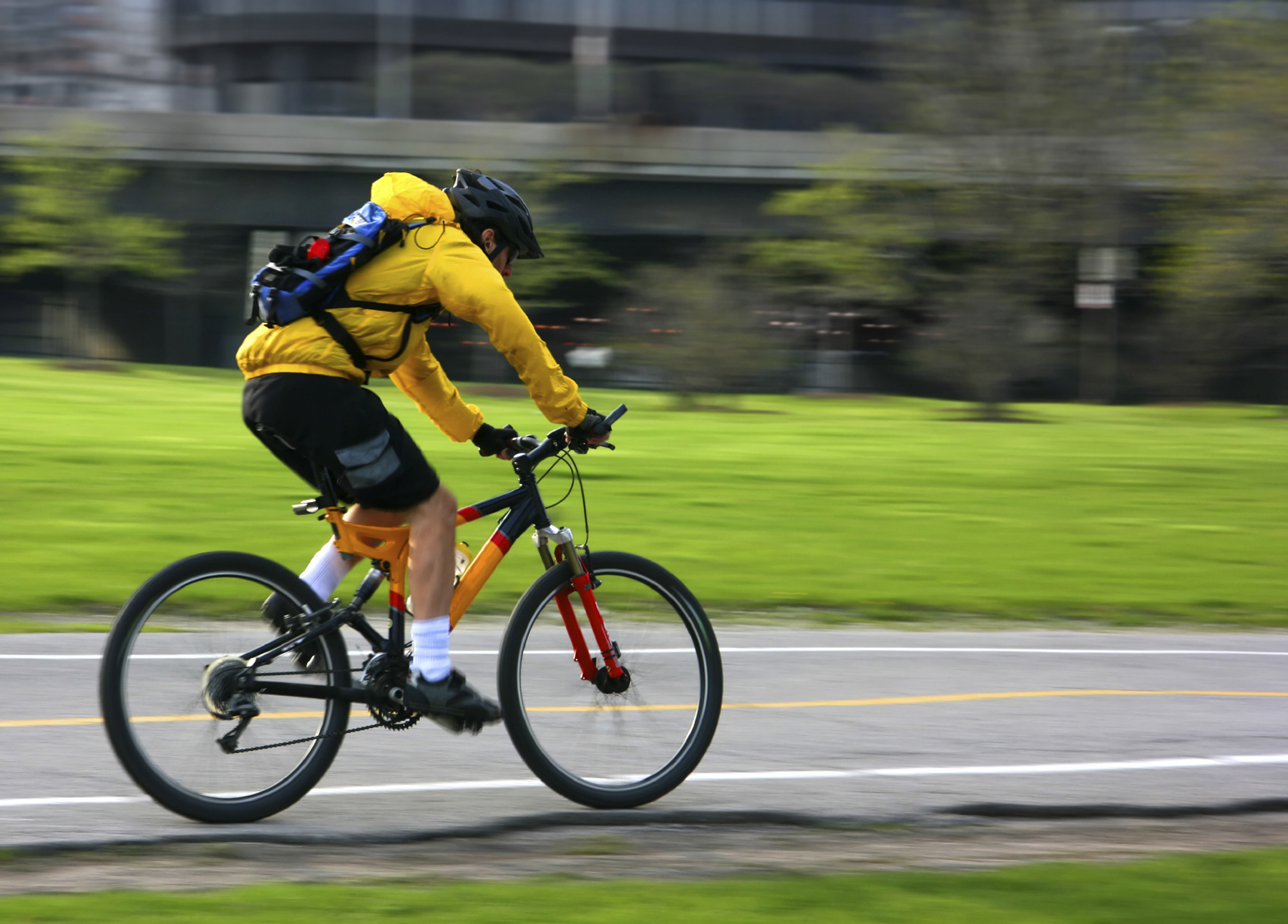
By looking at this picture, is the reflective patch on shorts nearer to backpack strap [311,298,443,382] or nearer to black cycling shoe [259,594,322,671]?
backpack strap [311,298,443,382]

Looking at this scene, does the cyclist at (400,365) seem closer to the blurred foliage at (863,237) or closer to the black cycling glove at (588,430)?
the black cycling glove at (588,430)

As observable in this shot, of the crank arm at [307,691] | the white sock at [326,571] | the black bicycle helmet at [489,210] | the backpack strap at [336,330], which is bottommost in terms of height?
the crank arm at [307,691]

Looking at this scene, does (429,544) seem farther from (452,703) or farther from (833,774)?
(833,774)

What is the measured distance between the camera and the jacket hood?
4.75m

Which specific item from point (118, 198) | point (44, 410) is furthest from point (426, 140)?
point (44, 410)

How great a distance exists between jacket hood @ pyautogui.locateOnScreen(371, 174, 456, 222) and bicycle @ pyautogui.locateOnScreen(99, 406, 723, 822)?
0.80m

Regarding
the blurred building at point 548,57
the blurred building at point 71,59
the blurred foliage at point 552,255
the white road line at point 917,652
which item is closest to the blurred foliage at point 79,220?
the blurred building at point 71,59

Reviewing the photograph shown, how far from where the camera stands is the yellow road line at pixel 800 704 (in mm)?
4859

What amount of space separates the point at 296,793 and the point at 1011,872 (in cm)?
216

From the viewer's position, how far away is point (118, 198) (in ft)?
121

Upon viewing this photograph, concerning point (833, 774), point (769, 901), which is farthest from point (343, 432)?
point (833, 774)

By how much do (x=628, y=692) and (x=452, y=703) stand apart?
64 cm

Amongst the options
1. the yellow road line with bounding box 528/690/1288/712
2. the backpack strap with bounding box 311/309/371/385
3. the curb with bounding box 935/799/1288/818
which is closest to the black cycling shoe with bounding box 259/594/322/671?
the backpack strap with bounding box 311/309/371/385

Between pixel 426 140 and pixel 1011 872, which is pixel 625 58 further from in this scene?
pixel 1011 872
